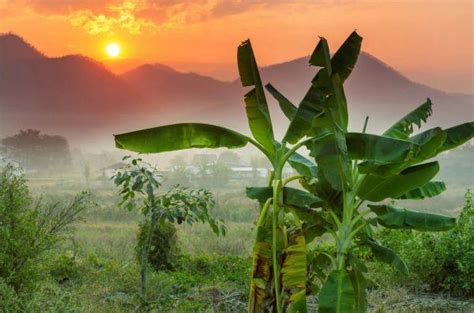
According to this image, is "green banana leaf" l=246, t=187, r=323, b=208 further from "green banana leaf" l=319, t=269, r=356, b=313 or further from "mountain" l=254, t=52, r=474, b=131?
"mountain" l=254, t=52, r=474, b=131

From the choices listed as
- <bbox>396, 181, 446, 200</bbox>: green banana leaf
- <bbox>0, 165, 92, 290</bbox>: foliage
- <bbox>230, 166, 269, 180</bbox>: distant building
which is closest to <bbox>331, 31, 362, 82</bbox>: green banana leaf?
<bbox>396, 181, 446, 200</bbox>: green banana leaf

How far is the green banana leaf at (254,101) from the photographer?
3.88 meters

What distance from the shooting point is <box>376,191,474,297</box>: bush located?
5863 mm

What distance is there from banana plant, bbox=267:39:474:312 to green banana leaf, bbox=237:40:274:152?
0.44 ft

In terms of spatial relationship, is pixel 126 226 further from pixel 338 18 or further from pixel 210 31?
pixel 338 18

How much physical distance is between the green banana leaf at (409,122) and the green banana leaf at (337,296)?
3.34 ft

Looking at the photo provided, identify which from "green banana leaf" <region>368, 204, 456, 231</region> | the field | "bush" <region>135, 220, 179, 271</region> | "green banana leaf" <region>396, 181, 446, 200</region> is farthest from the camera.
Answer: "bush" <region>135, 220, 179, 271</region>

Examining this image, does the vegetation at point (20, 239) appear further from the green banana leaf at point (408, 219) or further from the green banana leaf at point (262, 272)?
the green banana leaf at point (408, 219)

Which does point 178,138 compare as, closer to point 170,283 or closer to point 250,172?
point 170,283

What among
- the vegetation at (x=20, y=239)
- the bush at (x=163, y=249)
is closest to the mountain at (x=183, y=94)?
the bush at (x=163, y=249)

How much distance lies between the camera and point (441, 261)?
595cm

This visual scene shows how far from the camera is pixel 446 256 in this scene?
5.91 metres

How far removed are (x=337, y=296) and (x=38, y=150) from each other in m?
7.43

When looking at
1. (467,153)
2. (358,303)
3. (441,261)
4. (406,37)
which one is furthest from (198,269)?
(467,153)
